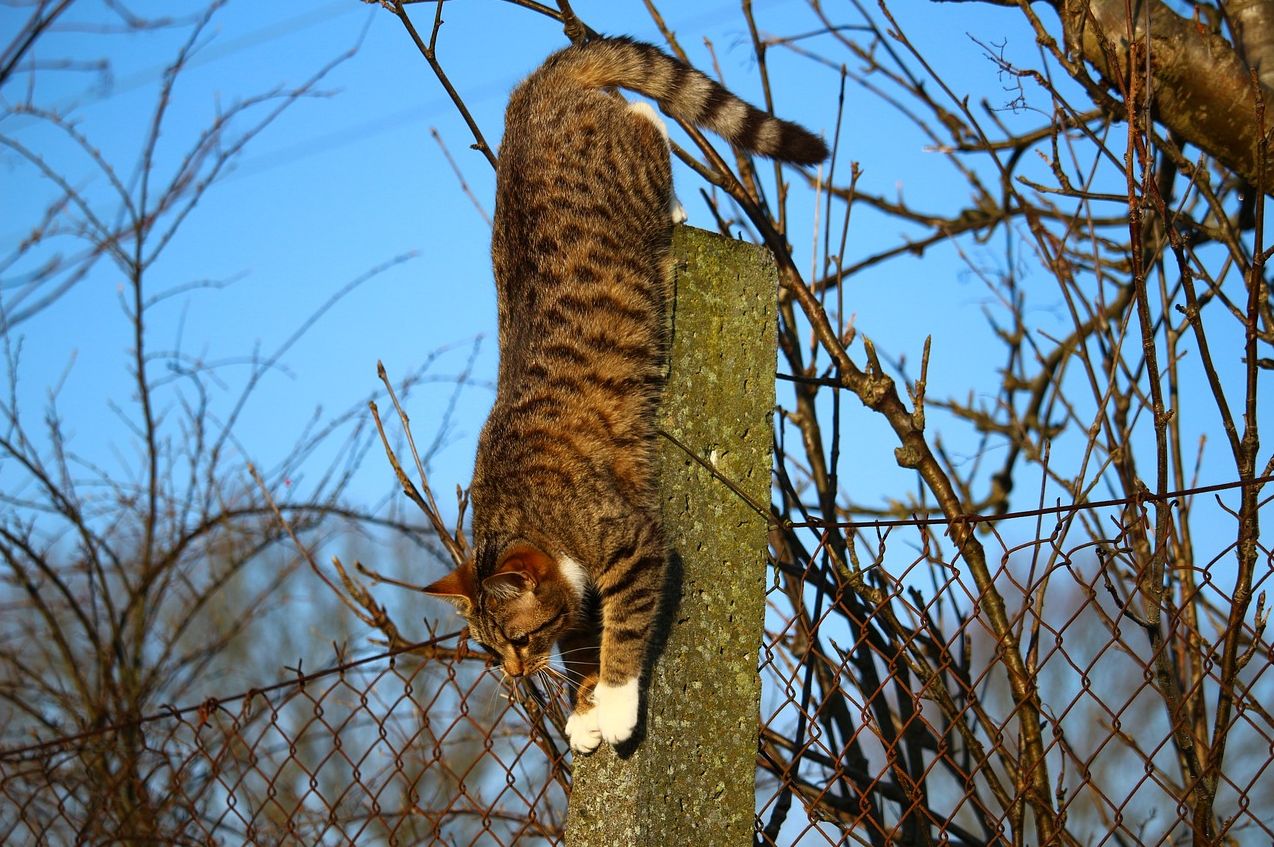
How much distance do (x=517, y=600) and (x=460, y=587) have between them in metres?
0.17

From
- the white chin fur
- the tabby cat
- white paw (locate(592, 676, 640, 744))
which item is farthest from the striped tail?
white paw (locate(592, 676, 640, 744))

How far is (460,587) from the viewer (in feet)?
8.52

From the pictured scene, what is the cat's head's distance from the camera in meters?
2.48

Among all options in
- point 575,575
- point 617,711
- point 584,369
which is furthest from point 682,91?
point 617,711

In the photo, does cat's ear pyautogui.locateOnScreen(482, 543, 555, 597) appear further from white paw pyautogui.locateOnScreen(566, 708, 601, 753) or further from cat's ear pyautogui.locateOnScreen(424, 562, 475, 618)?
white paw pyautogui.locateOnScreen(566, 708, 601, 753)

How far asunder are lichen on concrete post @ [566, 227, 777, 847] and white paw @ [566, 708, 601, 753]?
0.07ft

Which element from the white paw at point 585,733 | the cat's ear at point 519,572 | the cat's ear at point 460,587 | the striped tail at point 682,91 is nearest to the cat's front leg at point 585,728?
the white paw at point 585,733

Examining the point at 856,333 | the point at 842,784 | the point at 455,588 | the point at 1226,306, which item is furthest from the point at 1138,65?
the point at 455,588

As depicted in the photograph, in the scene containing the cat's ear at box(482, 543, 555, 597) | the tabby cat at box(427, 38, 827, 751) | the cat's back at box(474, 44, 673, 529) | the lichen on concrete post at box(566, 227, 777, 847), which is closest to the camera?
the lichen on concrete post at box(566, 227, 777, 847)

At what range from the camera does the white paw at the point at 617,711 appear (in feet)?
6.45

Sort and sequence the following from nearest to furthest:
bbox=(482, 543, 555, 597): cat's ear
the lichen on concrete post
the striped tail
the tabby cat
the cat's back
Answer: the lichen on concrete post
the tabby cat
bbox=(482, 543, 555, 597): cat's ear
the cat's back
the striped tail

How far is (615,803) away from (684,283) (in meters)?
1.00

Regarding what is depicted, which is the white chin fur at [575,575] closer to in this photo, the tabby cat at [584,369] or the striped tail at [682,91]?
the tabby cat at [584,369]

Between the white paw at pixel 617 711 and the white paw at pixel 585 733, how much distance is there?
12mm
